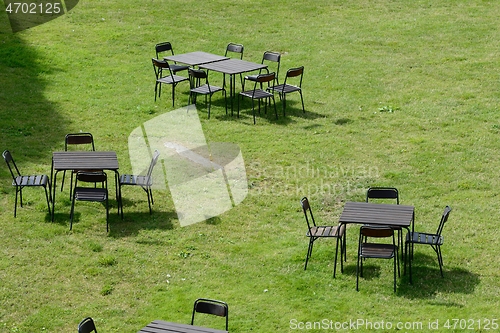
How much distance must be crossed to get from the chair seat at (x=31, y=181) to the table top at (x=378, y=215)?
5082 mm

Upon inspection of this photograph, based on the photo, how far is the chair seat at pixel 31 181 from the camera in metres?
12.2

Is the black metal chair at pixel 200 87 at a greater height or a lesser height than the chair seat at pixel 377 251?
greater

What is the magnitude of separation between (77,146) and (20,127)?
158 cm

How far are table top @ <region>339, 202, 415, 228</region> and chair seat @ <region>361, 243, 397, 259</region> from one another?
40cm

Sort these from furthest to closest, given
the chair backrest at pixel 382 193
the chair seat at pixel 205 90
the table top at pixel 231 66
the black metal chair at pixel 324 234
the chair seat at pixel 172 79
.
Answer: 1. the chair seat at pixel 172 79
2. the table top at pixel 231 66
3. the chair seat at pixel 205 90
4. the chair backrest at pixel 382 193
5. the black metal chair at pixel 324 234

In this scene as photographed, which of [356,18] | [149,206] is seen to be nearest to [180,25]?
[356,18]

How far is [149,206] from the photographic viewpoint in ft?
40.6

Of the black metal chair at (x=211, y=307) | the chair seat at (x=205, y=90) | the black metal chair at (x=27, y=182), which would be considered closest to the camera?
the black metal chair at (x=211, y=307)

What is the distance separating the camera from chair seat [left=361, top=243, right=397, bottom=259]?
10.0 m

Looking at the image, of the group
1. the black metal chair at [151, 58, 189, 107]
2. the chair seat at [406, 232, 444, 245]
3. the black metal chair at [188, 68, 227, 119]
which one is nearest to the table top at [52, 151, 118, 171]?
the black metal chair at [188, 68, 227, 119]

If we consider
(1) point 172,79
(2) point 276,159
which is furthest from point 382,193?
(1) point 172,79

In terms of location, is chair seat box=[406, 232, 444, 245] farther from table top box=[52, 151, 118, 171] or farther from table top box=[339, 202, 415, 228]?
table top box=[52, 151, 118, 171]

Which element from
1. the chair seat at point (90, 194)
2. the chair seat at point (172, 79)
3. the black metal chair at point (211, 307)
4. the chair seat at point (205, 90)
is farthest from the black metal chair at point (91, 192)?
the chair seat at point (172, 79)

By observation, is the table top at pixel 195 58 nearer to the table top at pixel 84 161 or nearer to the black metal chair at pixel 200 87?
the black metal chair at pixel 200 87
